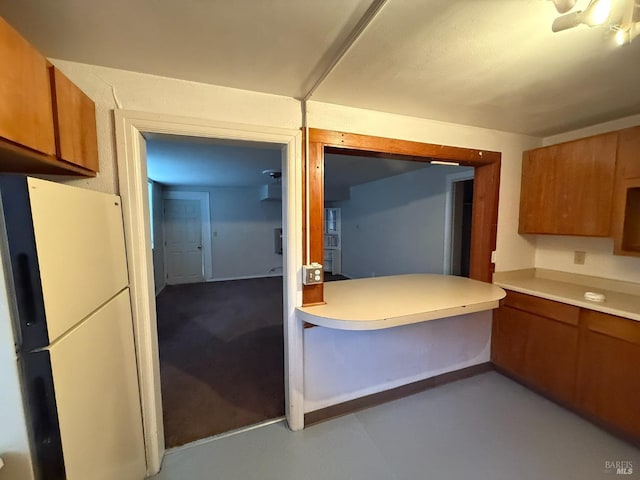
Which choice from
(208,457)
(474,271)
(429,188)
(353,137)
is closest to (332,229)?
(429,188)

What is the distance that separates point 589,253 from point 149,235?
11.0 ft

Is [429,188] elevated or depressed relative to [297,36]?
depressed

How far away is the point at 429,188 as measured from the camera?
12.4 feet

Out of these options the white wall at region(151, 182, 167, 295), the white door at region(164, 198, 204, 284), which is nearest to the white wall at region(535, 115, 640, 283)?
the white wall at region(151, 182, 167, 295)

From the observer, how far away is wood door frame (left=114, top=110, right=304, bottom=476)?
136 centimetres

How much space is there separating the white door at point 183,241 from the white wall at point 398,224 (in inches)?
140

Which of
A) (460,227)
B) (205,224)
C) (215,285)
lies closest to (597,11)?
(460,227)

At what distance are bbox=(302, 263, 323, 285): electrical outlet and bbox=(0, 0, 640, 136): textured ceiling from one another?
105cm

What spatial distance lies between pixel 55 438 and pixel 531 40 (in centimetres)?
218

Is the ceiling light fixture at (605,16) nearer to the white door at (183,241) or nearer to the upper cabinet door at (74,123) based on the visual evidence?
the upper cabinet door at (74,123)

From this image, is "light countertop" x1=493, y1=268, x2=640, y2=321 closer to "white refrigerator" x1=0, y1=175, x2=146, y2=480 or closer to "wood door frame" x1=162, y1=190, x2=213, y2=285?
"white refrigerator" x1=0, y1=175, x2=146, y2=480

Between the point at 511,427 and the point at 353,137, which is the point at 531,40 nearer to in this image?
the point at 353,137

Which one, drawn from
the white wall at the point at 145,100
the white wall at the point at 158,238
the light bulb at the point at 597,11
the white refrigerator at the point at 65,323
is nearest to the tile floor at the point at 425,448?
the white refrigerator at the point at 65,323

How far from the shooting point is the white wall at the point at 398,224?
3.68 m
